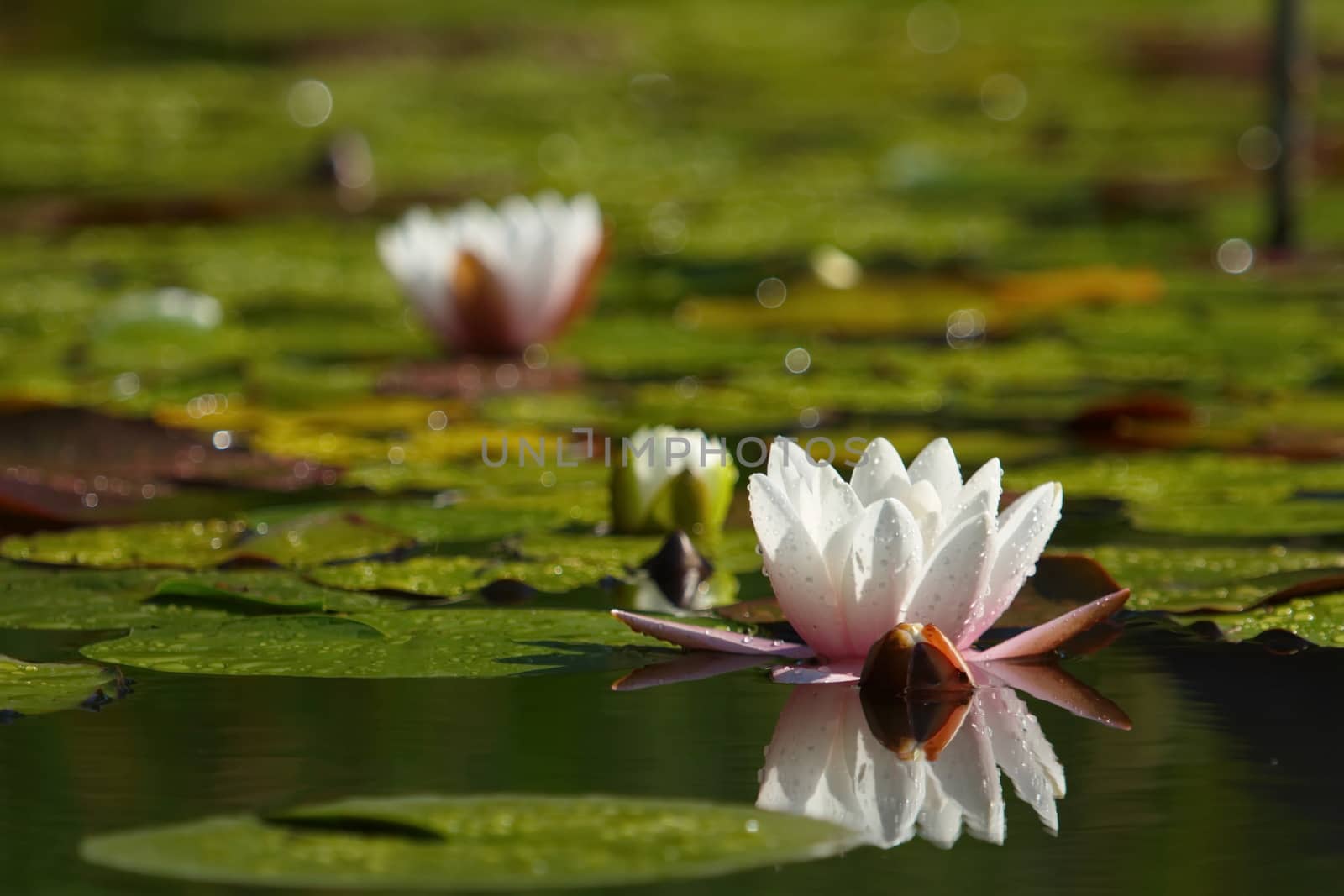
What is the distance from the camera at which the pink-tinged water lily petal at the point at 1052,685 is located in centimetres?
211

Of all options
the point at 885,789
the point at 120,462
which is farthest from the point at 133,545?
the point at 885,789

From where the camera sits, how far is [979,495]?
222 cm

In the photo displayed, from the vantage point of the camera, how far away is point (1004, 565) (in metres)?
2.27

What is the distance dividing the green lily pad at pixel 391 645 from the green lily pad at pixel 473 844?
1.70ft

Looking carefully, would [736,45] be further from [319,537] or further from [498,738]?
[498,738]

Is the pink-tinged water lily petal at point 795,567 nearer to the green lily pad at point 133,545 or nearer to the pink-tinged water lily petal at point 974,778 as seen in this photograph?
the pink-tinged water lily petal at point 974,778

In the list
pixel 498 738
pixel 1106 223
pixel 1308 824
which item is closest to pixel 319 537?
pixel 498 738

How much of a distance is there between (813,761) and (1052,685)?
1.32 feet

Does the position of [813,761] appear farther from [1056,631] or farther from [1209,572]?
[1209,572]

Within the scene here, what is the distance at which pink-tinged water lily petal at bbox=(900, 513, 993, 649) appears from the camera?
7.16 feet

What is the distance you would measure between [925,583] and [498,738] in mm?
468

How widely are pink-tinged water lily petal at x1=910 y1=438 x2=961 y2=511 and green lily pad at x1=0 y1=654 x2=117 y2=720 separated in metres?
0.86

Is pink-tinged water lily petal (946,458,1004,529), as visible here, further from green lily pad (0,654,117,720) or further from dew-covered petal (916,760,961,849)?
green lily pad (0,654,117,720)

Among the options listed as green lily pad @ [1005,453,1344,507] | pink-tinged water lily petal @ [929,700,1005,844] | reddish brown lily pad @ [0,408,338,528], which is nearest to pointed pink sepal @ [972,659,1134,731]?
pink-tinged water lily petal @ [929,700,1005,844]
